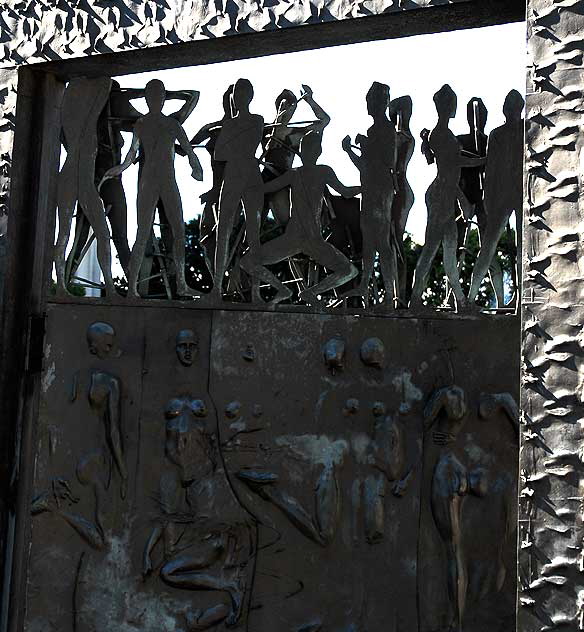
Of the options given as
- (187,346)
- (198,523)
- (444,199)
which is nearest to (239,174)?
(187,346)

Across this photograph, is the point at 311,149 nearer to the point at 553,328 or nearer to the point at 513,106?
the point at 513,106

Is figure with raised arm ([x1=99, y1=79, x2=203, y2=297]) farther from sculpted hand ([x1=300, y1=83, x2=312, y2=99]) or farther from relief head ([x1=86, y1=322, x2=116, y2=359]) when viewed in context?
sculpted hand ([x1=300, y1=83, x2=312, y2=99])

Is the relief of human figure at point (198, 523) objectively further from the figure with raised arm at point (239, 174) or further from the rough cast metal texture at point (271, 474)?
the figure with raised arm at point (239, 174)

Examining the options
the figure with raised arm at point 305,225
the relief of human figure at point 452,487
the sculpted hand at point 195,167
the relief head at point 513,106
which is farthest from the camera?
the sculpted hand at point 195,167

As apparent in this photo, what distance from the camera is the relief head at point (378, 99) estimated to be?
5.78 meters

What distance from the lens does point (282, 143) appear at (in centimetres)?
602

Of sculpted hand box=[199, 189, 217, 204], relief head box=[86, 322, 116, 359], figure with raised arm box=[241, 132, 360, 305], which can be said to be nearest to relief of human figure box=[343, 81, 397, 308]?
figure with raised arm box=[241, 132, 360, 305]

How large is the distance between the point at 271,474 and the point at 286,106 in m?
1.78

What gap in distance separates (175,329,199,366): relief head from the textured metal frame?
706 mm

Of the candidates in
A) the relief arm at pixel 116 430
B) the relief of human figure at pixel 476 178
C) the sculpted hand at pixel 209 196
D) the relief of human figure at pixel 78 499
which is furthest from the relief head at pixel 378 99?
the relief of human figure at pixel 78 499

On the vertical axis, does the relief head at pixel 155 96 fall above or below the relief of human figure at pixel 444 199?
above

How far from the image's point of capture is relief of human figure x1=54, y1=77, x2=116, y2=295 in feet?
20.0

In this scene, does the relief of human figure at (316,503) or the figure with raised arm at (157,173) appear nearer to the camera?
the relief of human figure at (316,503)

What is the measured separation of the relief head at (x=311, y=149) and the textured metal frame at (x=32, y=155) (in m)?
0.42
